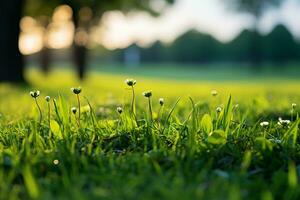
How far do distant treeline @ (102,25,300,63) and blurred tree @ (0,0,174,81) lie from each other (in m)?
42.0

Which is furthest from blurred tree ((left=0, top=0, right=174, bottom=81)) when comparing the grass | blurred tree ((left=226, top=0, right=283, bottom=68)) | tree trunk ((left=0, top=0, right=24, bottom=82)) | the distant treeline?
the distant treeline

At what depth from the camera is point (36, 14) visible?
2392 centimetres

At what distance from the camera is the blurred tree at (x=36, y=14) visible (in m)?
16.8

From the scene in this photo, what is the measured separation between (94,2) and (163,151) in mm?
21498

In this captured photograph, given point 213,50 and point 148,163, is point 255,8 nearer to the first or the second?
point 213,50

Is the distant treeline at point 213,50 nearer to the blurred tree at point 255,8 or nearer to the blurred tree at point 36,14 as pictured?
the blurred tree at point 255,8

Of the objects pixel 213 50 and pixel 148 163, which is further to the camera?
pixel 213 50

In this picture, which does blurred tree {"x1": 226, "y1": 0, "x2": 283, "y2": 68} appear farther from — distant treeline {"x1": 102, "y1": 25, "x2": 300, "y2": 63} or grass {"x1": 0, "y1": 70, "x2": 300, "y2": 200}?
grass {"x1": 0, "y1": 70, "x2": 300, "y2": 200}

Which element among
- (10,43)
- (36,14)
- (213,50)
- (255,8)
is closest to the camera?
(10,43)

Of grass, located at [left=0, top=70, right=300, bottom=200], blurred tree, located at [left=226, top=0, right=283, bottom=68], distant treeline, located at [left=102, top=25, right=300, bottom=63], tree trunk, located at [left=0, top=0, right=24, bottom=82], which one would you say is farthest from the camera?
distant treeline, located at [left=102, top=25, right=300, bottom=63]

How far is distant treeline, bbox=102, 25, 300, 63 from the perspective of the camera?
7231 cm

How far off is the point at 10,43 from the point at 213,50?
69603 mm

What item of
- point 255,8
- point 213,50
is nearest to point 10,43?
point 255,8

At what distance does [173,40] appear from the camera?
91.1 m
